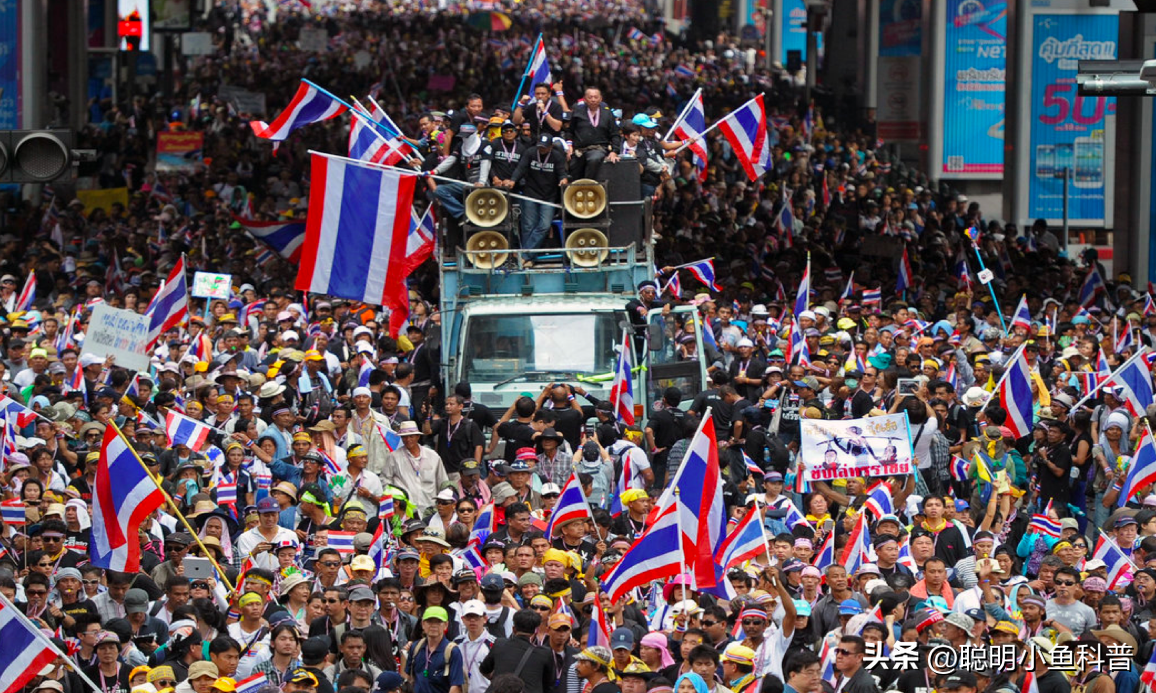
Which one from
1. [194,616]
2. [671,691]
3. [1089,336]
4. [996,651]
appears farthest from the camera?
[1089,336]

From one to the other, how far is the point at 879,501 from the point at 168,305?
9931mm

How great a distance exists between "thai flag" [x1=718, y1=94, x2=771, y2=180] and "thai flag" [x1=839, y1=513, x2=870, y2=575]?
11.5 metres

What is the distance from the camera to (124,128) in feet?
148

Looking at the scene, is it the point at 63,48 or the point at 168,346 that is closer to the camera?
the point at 168,346

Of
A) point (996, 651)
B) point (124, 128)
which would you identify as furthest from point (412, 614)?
point (124, 128)

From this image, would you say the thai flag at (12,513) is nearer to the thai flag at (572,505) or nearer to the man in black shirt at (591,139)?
the thai flag at (572,505)

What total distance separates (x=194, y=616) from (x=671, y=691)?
329 centimetres

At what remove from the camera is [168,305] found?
23328 mm

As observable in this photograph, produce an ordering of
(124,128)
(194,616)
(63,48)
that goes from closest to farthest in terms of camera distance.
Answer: (194,616) < (124,128) < (63,48)

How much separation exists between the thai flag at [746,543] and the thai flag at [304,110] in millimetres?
10899

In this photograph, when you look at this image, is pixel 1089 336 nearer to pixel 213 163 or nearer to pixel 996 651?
pixel 996 651

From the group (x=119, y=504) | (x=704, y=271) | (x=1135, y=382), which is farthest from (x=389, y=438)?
(x=704, y=271)

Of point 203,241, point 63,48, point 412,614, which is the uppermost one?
point 63,48

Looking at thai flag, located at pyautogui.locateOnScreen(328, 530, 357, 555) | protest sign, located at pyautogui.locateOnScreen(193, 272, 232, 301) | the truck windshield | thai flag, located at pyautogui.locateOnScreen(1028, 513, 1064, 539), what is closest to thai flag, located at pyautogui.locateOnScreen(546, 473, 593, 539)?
thai flag, located at pyautogui.locateOnScreen(328, 530, 357, 555)
